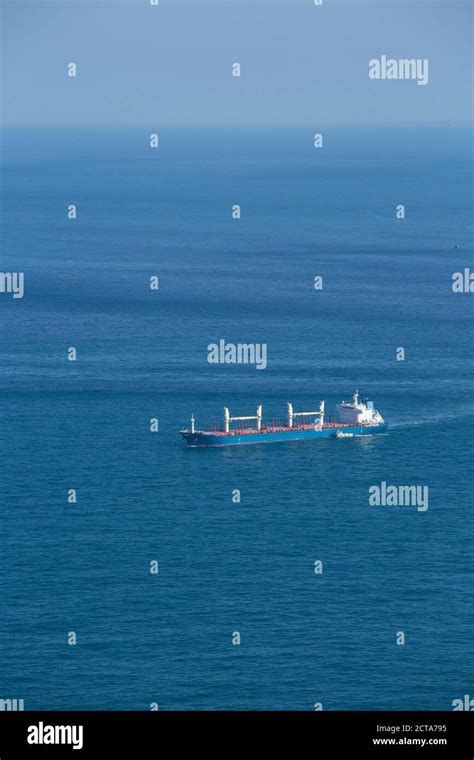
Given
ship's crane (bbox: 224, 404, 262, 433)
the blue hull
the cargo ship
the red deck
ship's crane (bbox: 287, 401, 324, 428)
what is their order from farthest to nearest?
ship's crane (bbox: 287, 401, 324, 428) < the red deck < the cargo ship < ship's crane (bbox: 224, 404, 262, 433) < the blue hull

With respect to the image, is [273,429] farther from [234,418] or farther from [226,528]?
[226,528]

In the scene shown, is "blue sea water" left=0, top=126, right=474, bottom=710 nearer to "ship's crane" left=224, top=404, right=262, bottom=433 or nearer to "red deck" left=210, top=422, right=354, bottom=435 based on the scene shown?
"red deck" left=210, top=422, right=354, bottom=435

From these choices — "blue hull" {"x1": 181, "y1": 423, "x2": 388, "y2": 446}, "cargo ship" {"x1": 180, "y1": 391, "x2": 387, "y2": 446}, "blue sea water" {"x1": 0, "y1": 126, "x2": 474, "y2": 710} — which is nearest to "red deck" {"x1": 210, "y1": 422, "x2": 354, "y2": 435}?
"cargo ship" {"x1": 180, "y1": 391, "x2": 387, "y2": 446}

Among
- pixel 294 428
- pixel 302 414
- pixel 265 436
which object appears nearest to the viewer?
pixel 265 436

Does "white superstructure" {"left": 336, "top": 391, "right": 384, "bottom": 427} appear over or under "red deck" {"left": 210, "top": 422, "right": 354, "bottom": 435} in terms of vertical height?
over

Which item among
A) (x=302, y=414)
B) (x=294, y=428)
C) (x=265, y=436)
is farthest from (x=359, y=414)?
(x=265, y=436)

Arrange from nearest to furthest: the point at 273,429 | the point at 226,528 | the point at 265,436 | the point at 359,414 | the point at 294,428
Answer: the point at 226,528, the point at 265,436, the point at 273,429, the point at 294,428, the point at 359,414

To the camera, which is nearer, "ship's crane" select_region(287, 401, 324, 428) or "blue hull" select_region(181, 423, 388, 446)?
"blue hull" select_region(181, 423, 388, 446)

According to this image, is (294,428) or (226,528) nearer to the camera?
(226,528)
